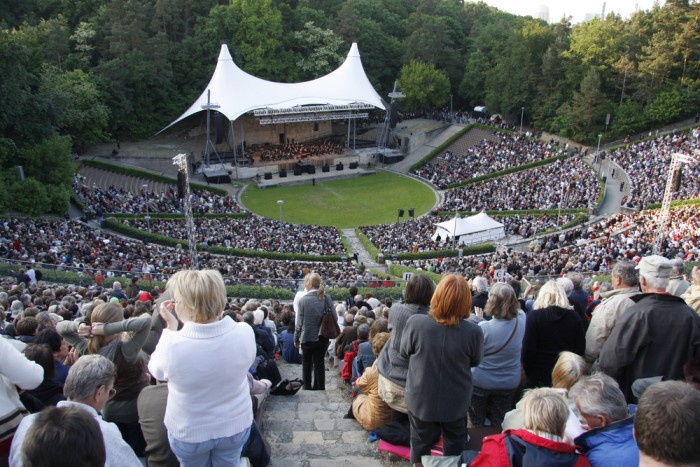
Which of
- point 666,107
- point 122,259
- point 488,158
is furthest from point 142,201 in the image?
point 666,107

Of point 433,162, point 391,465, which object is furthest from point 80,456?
point 433,162

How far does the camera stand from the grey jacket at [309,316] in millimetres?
7559

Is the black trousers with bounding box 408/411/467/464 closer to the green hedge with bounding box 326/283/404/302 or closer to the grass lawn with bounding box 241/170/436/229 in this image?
the green hedge with bounding box 326/283/404/302

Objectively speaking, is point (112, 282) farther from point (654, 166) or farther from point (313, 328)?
point (654, 166)

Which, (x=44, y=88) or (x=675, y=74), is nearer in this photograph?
(x=44, y=88)

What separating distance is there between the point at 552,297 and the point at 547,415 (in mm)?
2189

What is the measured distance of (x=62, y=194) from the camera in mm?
25547

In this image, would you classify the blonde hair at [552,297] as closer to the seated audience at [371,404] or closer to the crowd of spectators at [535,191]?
the seated audience at [371,404]

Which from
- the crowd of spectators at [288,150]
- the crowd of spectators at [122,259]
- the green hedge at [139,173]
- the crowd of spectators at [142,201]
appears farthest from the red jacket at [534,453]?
the crowd of spectators at [288,150]

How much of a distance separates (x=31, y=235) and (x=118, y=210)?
8.53 meters

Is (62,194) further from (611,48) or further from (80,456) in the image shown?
(611,48)

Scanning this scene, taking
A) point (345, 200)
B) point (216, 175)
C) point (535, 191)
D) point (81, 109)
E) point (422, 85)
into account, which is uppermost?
point (422, 85)

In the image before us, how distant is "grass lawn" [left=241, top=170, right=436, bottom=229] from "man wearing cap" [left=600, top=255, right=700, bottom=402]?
88.2 feet

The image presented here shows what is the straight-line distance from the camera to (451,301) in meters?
4.37
